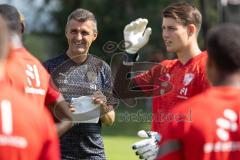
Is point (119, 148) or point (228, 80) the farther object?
point (119, 148)

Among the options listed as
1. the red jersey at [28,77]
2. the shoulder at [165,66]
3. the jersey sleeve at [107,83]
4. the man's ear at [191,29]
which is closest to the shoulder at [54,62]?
the jersey sleeve at [107,83]

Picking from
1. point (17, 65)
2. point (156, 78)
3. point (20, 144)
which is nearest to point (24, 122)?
point (20, 144)

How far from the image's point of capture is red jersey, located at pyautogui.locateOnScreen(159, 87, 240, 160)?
4.14 meters

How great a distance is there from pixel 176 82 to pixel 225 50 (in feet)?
8.17

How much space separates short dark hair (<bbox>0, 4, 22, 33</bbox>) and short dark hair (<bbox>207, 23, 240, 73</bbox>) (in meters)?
1.83

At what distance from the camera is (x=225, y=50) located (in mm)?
4258

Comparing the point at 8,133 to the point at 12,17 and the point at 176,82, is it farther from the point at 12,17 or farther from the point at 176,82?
the point at 176,82

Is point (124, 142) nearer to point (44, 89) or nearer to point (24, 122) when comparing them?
point (44, 89)

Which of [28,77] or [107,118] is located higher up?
[28,77]

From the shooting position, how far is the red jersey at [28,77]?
17.8 feet

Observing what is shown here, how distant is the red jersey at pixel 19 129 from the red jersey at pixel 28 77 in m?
1.34

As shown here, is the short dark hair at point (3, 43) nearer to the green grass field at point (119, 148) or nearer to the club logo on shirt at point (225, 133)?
the club logo on shirt at point (225, 133)

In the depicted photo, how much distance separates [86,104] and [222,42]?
3270mm

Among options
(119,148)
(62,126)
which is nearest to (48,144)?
(62,126)
